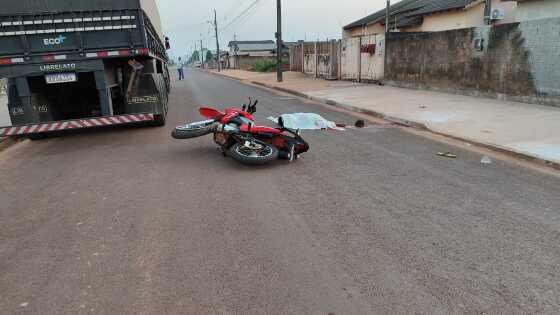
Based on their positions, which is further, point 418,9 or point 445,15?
point 418,9

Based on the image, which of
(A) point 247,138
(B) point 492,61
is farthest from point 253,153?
(B) point 492,61

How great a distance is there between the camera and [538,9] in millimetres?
17594

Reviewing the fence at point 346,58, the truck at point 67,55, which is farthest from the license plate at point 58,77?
the fence at point 346,58

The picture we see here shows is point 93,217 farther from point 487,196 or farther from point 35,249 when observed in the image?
point 487,196

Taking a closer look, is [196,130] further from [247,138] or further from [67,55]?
[67,55]

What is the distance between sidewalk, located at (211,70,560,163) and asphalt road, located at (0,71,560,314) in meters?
1.49

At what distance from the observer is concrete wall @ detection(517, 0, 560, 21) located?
16.9 m

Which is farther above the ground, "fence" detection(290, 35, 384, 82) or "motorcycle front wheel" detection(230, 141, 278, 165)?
"fence" detection(290, 35, 384, 82)

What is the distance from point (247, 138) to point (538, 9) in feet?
54.1

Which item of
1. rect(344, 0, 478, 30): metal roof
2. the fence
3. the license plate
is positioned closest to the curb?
the fence

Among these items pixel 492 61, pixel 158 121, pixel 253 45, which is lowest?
pixel 158 121

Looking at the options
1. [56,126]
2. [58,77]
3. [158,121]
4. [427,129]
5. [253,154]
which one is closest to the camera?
[253,154]

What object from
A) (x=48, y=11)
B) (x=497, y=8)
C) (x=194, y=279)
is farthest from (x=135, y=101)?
(x=497, y=8)

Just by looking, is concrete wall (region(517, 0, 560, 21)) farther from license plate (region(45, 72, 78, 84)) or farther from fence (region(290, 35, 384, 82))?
license plate (region(45, 72, 78, 84))
